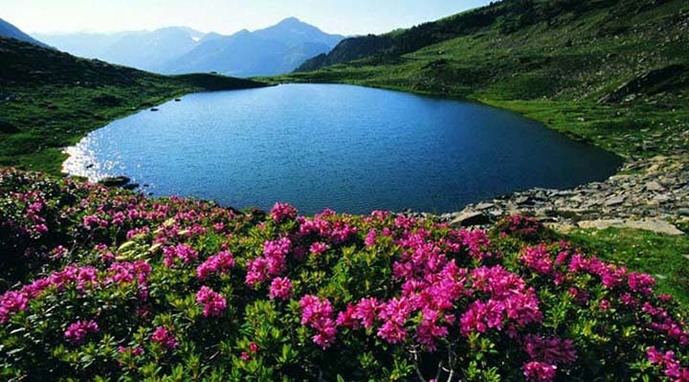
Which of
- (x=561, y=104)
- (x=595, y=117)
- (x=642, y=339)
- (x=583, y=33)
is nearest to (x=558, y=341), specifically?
(x=642, y=339)

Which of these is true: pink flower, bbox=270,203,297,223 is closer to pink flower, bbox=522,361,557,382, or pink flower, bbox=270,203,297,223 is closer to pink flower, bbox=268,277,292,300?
pink flower, bbox=268,277,292,300

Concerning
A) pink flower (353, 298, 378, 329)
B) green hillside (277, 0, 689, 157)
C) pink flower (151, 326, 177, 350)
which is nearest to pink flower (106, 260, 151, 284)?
pink flower (151, 326, 177, 350)

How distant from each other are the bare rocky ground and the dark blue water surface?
11.4 feet

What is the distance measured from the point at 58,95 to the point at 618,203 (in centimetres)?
10793

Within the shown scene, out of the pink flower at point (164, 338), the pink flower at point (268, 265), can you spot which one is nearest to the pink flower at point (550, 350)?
the pink flower at point (268, 265)

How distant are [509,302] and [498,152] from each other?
53.5 meters

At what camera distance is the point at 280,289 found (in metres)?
8.84

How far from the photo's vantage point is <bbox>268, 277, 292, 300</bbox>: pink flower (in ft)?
28.9

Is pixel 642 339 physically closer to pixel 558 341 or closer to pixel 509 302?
pixel 558 341

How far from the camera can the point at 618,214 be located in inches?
1145

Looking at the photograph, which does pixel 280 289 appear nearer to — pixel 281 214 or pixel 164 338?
pixel 164 338

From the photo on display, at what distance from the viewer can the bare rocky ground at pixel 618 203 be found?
2658 centimetres

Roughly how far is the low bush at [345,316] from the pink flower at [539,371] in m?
0.02

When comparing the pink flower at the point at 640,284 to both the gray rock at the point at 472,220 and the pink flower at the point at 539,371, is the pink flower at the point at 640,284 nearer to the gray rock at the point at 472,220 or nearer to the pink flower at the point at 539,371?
the pink flower at the point at 539,371
